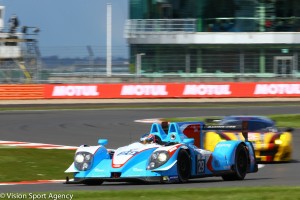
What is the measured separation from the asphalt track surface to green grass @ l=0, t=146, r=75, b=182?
1441 mm

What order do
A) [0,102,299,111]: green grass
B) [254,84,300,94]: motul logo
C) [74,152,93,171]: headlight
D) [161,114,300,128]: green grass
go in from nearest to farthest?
[74,152,93,171]: headlight → [161,114,300,128]: green grass → [0,102,299,111]: green grass → [254,84,300,94]: motul logo

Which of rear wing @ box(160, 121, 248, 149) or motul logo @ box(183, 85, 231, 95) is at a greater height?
rear wing @ box(160, 121, 248, 149)

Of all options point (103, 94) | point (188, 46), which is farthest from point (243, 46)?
point (103, 94)

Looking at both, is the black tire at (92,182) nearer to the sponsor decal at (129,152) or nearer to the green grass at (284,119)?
the sponsor decal at (129,152)

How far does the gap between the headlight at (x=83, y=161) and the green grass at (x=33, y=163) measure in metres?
1.81

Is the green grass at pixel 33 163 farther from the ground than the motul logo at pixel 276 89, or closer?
farther from the ground

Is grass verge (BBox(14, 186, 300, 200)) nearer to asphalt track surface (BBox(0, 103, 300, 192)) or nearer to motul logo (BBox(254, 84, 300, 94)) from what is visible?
asphalt track surface (BBox(0, 103, 300, 192))

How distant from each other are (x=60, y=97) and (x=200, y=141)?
28.3 meters

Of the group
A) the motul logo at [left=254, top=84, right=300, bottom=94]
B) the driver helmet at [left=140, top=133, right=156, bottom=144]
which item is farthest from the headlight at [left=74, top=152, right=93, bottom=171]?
the motul logo at [left=254, top=84, right=300, bottom=94]

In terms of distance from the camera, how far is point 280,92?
142 ft

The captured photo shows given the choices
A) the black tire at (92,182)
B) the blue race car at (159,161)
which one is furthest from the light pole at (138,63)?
the black tire at (92,182)

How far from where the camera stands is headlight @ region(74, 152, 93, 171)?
12.0 metres

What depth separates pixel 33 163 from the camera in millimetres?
15891

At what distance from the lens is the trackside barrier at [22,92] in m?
41.8
